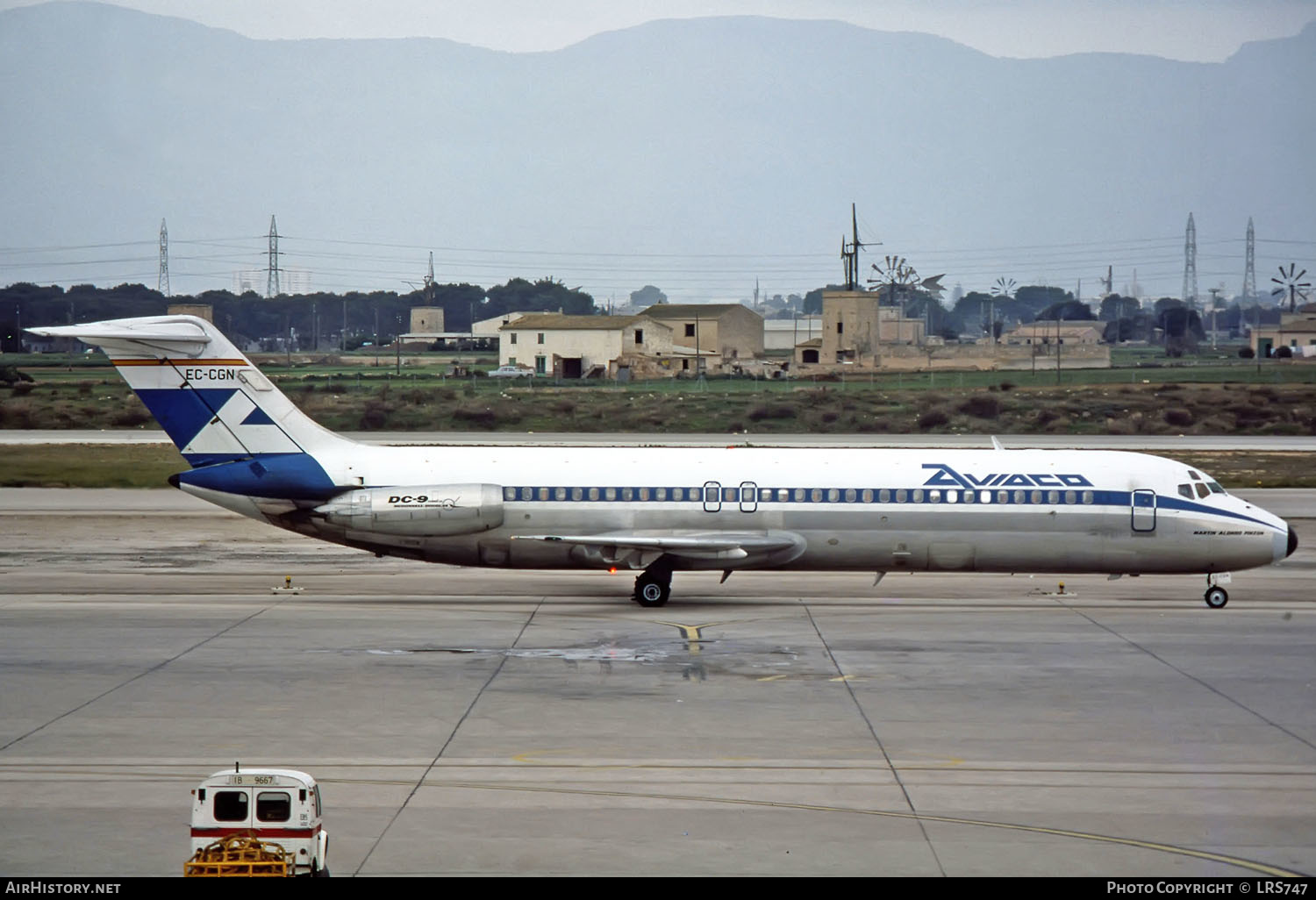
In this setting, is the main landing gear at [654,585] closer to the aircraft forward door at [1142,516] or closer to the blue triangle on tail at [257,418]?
the blue triangle on tail at [257,418]

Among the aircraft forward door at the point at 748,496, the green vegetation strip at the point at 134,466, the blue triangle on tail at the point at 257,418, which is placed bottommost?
the green vegetation strip at the point at 134,466

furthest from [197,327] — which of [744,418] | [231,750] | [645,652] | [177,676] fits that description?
[744,418]

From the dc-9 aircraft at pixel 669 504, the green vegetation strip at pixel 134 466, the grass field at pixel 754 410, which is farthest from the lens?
the grass field at pixel 754 410

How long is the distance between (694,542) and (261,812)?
18.3 m

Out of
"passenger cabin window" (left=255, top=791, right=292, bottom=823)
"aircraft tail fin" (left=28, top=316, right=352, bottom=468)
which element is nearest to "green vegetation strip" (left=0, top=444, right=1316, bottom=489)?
"aircraft tail fin" (left=28, top=316, right=352, bottom=468)

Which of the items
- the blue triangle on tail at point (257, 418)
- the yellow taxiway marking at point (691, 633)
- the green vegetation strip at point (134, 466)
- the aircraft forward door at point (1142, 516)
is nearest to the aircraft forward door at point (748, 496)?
the yellow taxiway marking at point (691, 633)

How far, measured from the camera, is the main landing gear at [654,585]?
29422 mm

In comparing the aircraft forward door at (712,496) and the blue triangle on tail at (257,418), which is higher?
the blue triangle on tail at (257,418)

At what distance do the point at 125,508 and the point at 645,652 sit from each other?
88.3 feet

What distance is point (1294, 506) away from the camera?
46.2 meters

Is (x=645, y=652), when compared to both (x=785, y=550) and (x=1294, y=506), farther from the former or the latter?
(x=1294, y=506)

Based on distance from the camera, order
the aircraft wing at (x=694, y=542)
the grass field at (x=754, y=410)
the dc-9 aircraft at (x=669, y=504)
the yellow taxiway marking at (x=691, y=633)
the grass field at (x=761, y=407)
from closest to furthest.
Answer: the yellow taxiway marking at (x=691, y=633) < the aircraft wing at (x=694, y=542) < the dc-9 aircraft at (x=669, y=504) < the grass field at (x=754, y=410) < the grass field at (x=761, y=407)

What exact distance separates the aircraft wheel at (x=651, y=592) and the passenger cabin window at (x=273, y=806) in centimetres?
1826

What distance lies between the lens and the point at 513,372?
12325cm
